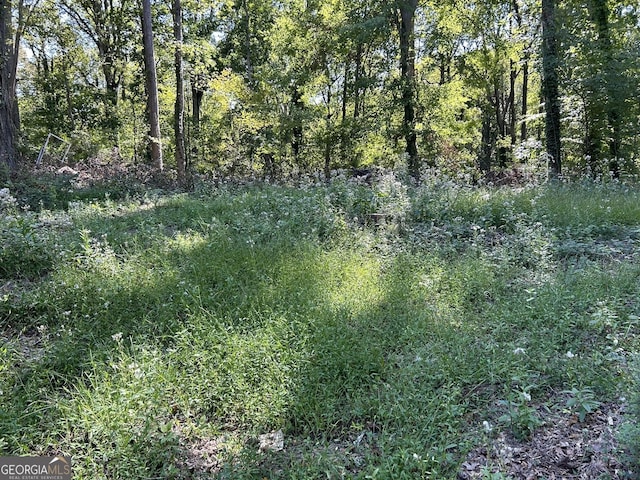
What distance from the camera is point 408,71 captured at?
12.3 meters

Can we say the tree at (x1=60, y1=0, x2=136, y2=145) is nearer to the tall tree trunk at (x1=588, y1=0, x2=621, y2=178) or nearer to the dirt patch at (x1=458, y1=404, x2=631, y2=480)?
the tall tree trunk at (x1=588, y1=0, x2=621, y2=178)

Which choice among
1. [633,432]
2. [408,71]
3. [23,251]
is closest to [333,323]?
[633,432]

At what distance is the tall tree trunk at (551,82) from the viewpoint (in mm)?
9508

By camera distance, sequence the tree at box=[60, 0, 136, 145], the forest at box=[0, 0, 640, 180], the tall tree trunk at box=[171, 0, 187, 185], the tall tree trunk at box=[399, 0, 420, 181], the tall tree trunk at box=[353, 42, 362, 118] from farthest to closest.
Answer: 1. the tree at box=[60, 0, 136, 145]
2. the tall tree trunk at box=[353, 42, 362, 118]
3. the tall tree trunk at box=[399, 0, 420, 181]
4. the tall tree trunk at box=[171, 0, 187, 185]
5. the forest at box=[0, 0, 640, 180]

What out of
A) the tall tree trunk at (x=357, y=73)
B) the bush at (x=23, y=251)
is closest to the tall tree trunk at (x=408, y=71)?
the tall tree trunk at (x=357, y=73)

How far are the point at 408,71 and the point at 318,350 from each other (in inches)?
445

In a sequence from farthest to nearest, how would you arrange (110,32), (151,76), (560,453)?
(110,32) < (151,76) < (560,453)

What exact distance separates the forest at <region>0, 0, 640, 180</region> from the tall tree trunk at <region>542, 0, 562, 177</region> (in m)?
0.04

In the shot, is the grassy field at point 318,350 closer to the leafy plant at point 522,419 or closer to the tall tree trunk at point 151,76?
the leafy plant at point 522,419

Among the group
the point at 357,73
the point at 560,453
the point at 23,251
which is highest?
the point at 357,73

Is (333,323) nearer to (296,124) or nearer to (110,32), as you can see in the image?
(296,124)

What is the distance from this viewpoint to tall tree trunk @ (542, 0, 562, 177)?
31.2ft

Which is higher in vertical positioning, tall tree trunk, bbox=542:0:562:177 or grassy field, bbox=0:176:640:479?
tall tree trunk, bbox=542:0:562:177

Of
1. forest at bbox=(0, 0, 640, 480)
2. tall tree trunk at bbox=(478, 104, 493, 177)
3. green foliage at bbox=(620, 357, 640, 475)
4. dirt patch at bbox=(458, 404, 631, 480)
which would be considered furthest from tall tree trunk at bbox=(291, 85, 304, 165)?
green foliage at bbox=(620, 357, 640, 475)
